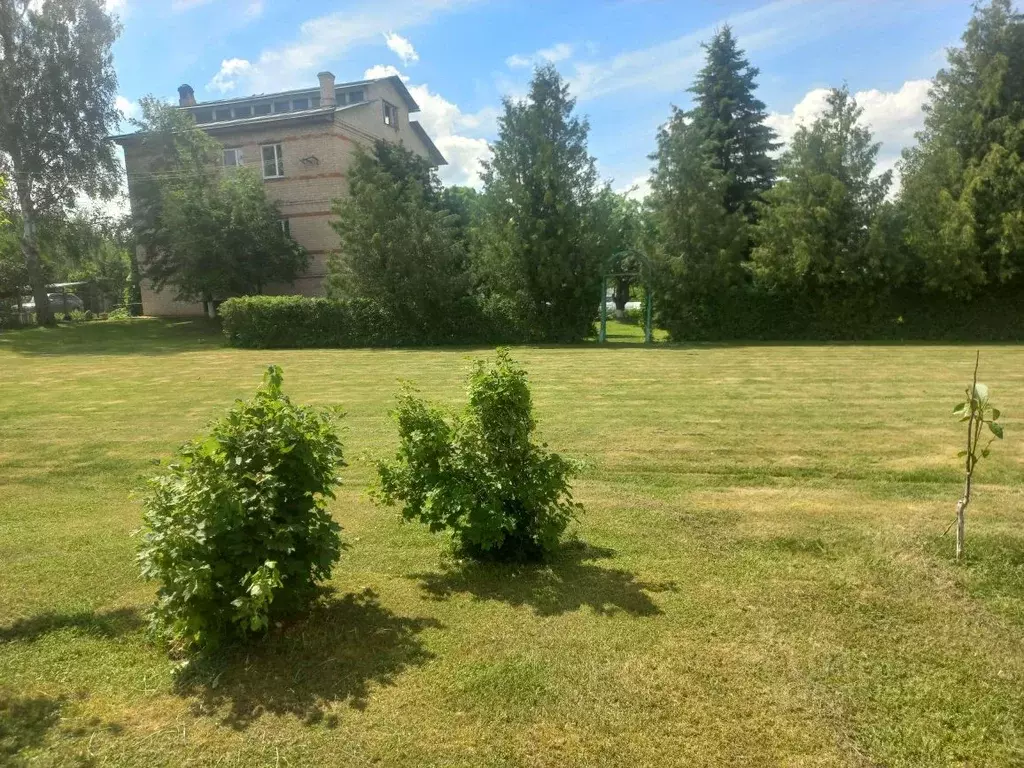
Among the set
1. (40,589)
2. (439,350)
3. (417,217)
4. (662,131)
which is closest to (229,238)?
(417,217)

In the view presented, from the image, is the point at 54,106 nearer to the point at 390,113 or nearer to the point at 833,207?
the point at 390,113

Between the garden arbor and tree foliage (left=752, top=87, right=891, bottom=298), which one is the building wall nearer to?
the garden arbor

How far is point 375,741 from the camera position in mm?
2766

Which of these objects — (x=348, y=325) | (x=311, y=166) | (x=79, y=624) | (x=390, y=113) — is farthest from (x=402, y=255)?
(x=79, y=624)

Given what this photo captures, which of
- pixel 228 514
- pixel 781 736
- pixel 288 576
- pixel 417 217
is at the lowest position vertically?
pixel 781 736

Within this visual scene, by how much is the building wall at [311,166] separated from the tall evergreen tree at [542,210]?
11261 millimetres

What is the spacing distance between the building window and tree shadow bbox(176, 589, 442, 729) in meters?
33.4

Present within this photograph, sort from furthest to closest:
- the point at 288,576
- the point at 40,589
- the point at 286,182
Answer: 1. the point at 286,182
2. the point at 40,589
3. the point at 288,576

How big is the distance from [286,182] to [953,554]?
3396 cm

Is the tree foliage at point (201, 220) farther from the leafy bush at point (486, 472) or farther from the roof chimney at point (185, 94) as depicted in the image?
the leafy bush at point (486, 472)

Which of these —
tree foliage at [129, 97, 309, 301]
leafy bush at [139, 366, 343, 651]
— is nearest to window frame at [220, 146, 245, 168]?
tree foliage at [129, 97, 309, 301]

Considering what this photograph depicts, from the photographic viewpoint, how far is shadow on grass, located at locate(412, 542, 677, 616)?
12.7 ft

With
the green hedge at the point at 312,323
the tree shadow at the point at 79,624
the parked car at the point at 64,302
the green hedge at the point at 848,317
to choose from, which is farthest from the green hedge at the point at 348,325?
the parked car at the point at 64,302

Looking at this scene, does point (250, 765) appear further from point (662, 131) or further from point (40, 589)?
point (662, 131)
